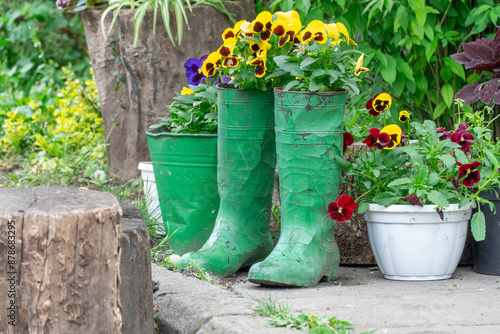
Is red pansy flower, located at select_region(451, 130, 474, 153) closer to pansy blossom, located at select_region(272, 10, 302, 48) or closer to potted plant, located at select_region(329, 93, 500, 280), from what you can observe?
potted plant, located at select_region(329, 93, 500, 280)

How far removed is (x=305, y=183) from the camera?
1.88 metres

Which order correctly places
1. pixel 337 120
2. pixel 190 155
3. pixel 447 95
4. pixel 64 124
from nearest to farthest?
pixel 337 120 < pixel 190 155 < pixel 447 95 < pixel 64 124

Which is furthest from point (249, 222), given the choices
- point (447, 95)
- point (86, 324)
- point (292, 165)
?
point (447, 95)

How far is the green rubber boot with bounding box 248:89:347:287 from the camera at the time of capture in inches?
71.6

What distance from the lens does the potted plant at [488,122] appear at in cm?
198

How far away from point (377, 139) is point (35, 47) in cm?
529

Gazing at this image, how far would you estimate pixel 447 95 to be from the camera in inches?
110

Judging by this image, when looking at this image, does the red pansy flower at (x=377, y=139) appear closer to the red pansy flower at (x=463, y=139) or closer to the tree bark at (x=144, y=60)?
the red pansy flower at (x=463, y=139)

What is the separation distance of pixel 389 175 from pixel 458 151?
0.23 metres

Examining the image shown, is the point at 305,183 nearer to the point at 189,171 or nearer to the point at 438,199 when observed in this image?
the point at 438,199

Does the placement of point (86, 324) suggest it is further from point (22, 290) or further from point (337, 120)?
point (337, 120)

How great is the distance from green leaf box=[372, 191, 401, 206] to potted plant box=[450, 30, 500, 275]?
299 millimetres

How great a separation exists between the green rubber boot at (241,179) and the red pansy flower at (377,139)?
0.34m

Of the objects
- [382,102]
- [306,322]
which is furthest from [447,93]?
[306,322]
